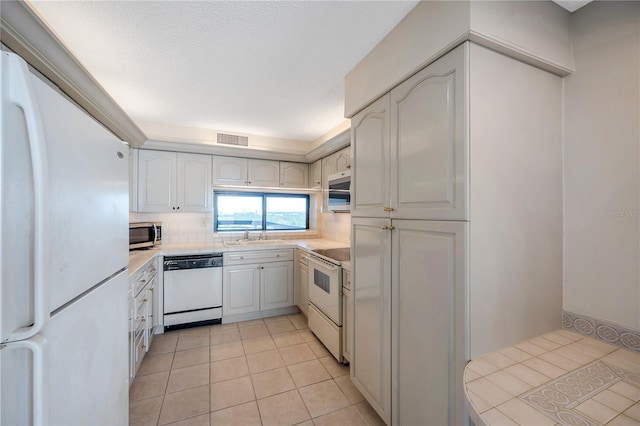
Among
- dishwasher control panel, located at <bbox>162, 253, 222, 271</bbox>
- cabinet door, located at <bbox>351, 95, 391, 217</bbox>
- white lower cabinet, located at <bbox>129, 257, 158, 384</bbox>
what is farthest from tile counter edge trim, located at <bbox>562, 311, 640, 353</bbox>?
dishwasher control panel, located at <bbox>162, 253, 222, 271</bbox>

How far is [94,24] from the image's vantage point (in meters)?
1.45

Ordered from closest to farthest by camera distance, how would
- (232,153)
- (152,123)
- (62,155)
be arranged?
1. (62,155)
2. (152,123)
3. (232,153)

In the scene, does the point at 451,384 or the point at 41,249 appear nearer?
the point at 41,249

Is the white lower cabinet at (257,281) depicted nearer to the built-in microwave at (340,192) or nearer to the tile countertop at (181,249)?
the tile countertop at (181,249)

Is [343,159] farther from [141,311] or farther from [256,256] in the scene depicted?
[141,311]

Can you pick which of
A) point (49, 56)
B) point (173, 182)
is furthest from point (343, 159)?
point (49, 56)

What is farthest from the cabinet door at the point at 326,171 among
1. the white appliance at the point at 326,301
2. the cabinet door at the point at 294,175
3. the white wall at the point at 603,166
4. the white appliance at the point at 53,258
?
the white appliance at the point at 53,258

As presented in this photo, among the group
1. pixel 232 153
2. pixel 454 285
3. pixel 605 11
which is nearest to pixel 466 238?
pixel 454 285

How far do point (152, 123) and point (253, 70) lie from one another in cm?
196

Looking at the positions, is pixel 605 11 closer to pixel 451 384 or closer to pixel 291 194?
pixel 451 384

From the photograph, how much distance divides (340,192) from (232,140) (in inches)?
67.4

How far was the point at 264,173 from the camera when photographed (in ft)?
11.9

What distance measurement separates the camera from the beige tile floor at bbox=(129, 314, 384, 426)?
5.54 ft

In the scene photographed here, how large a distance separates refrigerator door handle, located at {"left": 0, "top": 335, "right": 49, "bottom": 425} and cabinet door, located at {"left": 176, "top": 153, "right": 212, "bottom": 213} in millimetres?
2846
